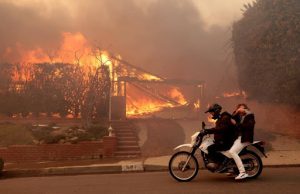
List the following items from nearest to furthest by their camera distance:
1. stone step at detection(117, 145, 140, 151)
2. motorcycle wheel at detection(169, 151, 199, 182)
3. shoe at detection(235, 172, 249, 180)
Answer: shoe at detection(235, 172, 249, 180) < motorcycle wheel at detection(169, 151, 199, 182) < stone step at detection(117, 145, 140, 151)

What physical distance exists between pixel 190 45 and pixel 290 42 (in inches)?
471

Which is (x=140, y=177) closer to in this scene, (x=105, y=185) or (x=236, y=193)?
(x=105, y=185)

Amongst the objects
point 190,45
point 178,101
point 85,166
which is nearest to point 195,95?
point 178,101

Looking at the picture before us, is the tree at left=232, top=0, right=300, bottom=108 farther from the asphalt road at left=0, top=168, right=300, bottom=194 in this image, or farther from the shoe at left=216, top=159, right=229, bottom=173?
the shoe at left=216, top=159, right=229, bottom=173

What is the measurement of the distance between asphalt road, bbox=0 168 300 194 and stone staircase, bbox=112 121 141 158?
451cm

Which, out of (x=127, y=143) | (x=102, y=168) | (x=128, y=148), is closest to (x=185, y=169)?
(x=102, y=168)

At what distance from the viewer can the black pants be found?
868 cm

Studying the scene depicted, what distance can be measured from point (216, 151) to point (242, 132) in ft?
2.20

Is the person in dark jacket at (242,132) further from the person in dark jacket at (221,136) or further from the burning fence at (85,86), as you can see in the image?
the burning fence at (85,86)

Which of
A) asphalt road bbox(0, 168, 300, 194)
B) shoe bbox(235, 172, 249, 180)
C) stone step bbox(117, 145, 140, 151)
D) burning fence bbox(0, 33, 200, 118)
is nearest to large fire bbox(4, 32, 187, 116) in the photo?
burning fence bbox(0, 33, 200, 118)

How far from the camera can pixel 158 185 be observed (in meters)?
8.36

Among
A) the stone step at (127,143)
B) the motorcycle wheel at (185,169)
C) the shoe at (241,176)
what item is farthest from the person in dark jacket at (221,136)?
the stone step at (127,143)

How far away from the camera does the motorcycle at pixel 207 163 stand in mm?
8648

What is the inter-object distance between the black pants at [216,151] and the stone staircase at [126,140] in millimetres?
6035
